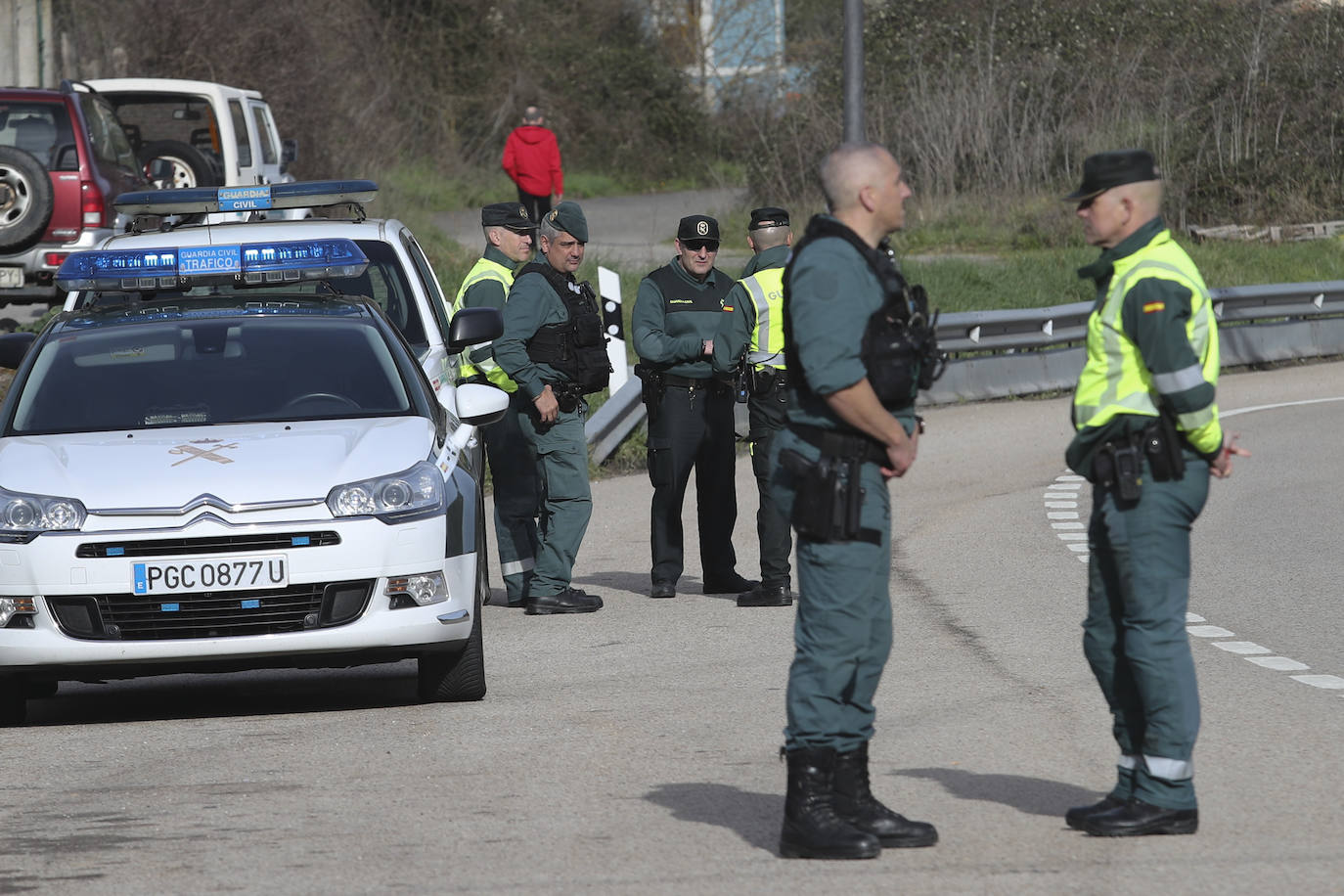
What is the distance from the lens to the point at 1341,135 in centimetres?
2947

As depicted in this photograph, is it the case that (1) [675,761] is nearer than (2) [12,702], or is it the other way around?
(1) [675,761]

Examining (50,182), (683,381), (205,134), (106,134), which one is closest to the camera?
(683,381)

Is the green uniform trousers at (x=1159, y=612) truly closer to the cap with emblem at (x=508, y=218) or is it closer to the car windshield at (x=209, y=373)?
the car windshield at (x=209, y=373)

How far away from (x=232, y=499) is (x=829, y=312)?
2795mm

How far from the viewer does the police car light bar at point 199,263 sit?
30.7ft

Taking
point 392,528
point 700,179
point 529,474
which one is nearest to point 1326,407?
point 529,474

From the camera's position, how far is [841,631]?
5.37m

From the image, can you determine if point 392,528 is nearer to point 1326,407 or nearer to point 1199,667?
point 1199,667

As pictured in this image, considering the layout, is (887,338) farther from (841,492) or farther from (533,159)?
(533,159)

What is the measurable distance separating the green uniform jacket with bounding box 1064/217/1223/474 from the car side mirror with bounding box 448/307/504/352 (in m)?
4.12

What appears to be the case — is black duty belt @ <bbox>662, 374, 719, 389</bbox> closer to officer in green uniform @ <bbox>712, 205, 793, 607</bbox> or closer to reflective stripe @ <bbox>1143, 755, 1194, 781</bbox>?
officer in green uniform @ <bbox>712, 205, 793, 607</bbox>

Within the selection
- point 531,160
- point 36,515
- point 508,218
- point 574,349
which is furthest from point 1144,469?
point 531,160

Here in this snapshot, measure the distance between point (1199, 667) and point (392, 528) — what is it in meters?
3.21

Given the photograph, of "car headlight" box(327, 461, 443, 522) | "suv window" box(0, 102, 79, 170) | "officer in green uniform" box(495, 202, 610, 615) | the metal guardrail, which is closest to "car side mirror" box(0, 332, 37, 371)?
"car headlight" box(327, 461, 443, 522)
